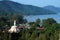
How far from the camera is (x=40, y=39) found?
11828mm

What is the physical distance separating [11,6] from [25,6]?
1494 centimetres

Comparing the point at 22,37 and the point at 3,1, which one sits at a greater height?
the point at 3,1

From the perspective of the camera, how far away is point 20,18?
42.5 m

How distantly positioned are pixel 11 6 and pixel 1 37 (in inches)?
3135

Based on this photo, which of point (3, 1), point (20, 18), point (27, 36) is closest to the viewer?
point (27, 36)

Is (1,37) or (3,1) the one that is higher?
(3,1)

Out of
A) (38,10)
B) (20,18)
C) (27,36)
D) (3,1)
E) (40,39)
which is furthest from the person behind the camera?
(38,10)

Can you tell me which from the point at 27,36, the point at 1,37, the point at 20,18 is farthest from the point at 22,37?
the point at 20,18

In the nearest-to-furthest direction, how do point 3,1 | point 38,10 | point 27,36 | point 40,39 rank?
point 40,39 → point 27,36 → point 3,1 → point 38,10

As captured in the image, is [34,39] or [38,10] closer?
[34,39]

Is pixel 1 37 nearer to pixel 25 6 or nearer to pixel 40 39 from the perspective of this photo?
pixel 40 39

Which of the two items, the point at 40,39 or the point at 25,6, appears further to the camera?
the point at 25,6

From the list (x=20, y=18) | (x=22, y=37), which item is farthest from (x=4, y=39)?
(x=20, y=18)

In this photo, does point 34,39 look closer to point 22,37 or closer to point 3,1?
point 22,37
